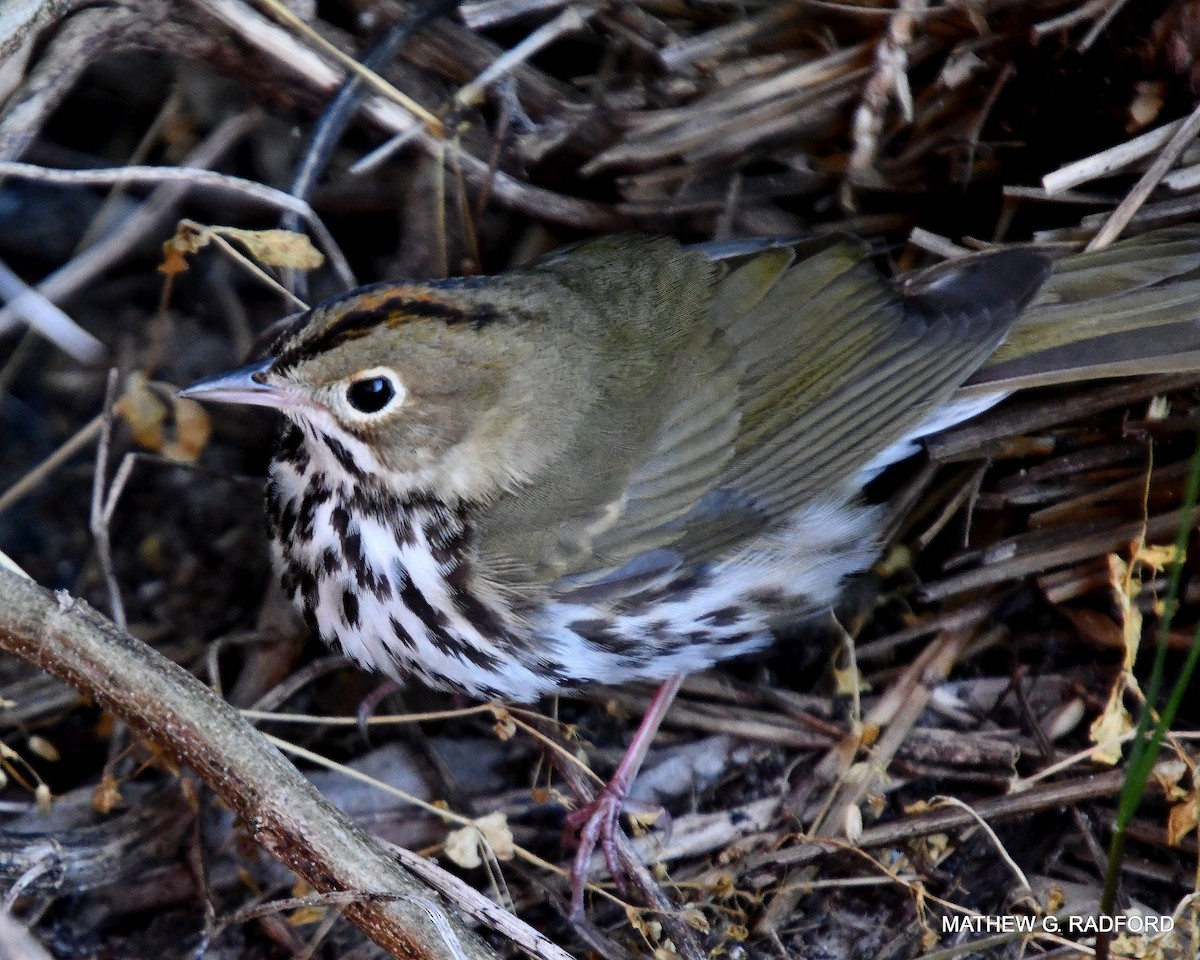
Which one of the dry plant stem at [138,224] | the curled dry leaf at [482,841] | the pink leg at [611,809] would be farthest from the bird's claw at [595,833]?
the dry plant stem at [138,224]

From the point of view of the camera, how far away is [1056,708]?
9.50 ft

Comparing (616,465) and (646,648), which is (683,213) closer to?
(616,465)

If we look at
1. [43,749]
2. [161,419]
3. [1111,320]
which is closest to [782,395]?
[1111,320]

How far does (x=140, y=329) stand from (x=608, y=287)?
1.38 meters

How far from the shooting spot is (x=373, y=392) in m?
2.45

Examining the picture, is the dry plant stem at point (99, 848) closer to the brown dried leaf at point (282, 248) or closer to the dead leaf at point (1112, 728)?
the brown dried leaf at point (282, 248)

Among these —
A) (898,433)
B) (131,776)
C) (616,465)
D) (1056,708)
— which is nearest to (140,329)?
(131,776)

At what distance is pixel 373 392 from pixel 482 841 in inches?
37.3

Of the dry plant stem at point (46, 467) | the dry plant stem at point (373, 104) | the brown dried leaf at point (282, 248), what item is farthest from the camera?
the dry plant stem at point (46, 467)

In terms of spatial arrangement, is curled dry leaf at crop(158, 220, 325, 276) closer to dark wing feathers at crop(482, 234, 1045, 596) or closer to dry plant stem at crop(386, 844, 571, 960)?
dark wing feathers at crop(482, 234, 1045, 596)

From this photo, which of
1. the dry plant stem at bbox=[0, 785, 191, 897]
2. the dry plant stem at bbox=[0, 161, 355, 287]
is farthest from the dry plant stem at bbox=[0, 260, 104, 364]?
the dry plant stem at bbox=[0, 785, 191, 897]

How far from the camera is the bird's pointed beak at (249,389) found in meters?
2.46

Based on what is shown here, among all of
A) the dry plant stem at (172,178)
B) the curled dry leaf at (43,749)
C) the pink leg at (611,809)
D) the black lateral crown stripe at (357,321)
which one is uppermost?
the dry plant stem at (172,178)

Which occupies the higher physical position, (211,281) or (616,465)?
(211,281)
